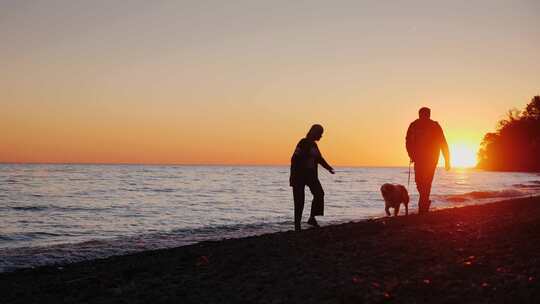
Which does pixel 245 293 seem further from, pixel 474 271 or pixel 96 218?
pixel 96 218

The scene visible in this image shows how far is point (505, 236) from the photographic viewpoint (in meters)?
6.79

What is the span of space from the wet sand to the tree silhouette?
71.2 m

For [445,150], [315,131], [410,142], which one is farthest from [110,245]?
[445,150]

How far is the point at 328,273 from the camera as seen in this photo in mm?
5594

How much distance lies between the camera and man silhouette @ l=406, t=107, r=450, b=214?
1185cm

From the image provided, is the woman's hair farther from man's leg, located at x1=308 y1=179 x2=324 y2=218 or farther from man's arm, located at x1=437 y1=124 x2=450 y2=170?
man's arm, located at x1=437 y1=124 x2=450 y2=170

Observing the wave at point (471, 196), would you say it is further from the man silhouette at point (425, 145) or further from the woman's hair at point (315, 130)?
the woman's hair at point (315, 130)

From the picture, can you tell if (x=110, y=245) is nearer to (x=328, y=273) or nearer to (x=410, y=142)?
(x=410, y=142)

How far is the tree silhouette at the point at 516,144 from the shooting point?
246ft

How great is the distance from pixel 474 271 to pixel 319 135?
5.63 meters

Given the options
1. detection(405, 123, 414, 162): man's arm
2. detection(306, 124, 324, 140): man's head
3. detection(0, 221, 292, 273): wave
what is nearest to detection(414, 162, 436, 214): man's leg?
detection(405, 123, 414, 162): man's arm

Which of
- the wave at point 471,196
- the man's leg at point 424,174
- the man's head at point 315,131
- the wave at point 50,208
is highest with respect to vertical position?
the man's head at point 315,131

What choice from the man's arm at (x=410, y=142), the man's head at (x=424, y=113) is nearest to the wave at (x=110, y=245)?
the man's arm at (x=410, y=142)

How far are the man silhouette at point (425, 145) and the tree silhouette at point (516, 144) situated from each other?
216ft
